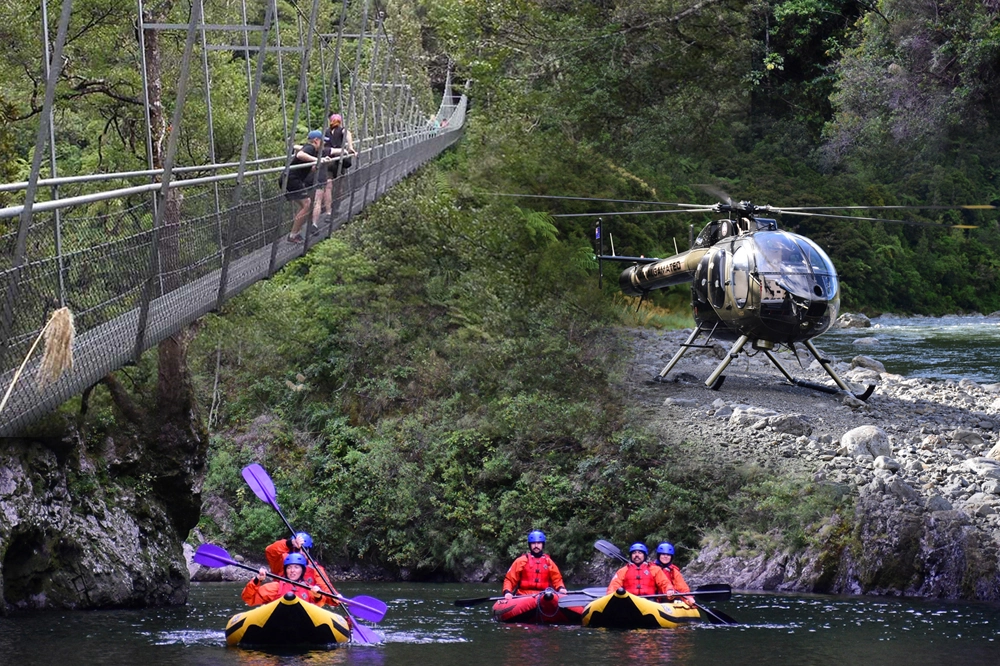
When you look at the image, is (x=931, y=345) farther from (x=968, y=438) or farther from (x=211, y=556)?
(x=211, y=556)

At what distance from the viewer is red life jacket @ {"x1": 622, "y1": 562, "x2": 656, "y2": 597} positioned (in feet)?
47.0

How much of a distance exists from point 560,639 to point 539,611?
105cm

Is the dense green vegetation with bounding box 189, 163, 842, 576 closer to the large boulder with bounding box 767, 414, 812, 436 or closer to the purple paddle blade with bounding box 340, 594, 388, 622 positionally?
the large boulder with bounding box 767, 414, 812, 436

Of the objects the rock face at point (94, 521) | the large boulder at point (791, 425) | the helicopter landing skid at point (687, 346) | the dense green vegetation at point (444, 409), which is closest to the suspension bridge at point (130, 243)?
the rock face at point (94, 521)

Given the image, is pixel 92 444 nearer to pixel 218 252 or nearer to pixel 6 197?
pixel 6 197

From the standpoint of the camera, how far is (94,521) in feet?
51.8

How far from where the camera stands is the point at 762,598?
56.2 ft

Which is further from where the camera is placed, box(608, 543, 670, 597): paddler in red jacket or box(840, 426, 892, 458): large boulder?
box(840, 426, 892, 458): large boulder

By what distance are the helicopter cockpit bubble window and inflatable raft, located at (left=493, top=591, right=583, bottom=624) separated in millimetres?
5305

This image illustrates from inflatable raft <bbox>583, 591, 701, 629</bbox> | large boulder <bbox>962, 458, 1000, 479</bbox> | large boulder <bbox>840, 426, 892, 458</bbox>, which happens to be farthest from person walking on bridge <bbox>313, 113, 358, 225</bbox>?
large boulder <bbox>962, 458, 1000, 479</bbox>

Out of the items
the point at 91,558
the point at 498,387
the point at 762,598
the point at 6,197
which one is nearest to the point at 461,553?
the point at 498,387

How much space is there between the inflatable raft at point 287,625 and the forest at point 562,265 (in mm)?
8683

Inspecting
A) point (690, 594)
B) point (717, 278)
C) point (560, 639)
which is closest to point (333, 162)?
point (717, 278)

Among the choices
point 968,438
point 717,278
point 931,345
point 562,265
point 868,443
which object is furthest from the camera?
point 562,265
